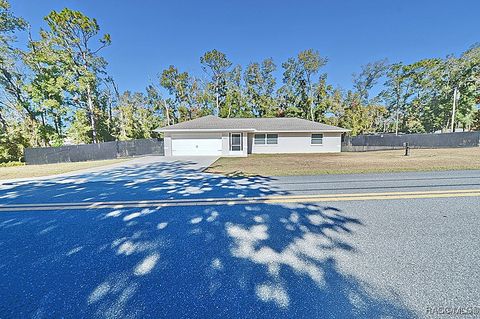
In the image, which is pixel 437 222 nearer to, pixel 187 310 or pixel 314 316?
pixel 314 316

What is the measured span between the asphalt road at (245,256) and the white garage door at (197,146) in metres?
12.5

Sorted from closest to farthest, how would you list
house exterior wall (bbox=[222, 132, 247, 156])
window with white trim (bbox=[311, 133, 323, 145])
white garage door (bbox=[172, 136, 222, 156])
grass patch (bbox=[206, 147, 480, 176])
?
grass patch (bbox=[206, 147, 480, 176]), house exterior wall (bbox=[222, 132, 247, 156]), white garage door (bbox=[172, 136, 222, 156]), window with white trim (bbox=[311, 133, 323, 145])

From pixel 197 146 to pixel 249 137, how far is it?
4806 millimetres

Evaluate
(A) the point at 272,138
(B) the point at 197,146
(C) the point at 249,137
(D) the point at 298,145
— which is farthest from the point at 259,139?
(B) the point at 197,146

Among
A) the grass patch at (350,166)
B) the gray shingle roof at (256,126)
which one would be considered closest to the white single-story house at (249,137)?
the gray shingle roof at (256,126)

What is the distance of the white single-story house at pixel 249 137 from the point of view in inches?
663

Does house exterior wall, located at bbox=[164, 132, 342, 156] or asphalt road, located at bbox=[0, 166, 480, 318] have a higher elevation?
house exterior wall, located at bbox=[164, 132, 342, 156]

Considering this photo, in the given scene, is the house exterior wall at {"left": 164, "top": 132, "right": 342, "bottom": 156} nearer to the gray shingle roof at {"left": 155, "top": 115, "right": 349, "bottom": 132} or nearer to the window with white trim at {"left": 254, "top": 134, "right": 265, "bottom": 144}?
the window with white trim at {"left": 254, "top": 134, "right": 265, "bottom": 144}

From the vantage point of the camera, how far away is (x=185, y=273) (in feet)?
6.85

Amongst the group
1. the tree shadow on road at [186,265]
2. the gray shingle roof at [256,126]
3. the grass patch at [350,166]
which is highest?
the gray shingle roof at [256,126]

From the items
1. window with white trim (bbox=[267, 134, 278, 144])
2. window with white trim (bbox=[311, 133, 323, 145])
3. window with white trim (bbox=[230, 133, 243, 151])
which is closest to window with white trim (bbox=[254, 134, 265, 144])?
window with white trim (bbox=[267, 134, 278, 144])

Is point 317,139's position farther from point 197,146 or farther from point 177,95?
point 177,95

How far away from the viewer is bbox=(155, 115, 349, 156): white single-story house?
1684cm

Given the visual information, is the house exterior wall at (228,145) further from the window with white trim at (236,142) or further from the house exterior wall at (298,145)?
the house exterior wall at (298,145)
